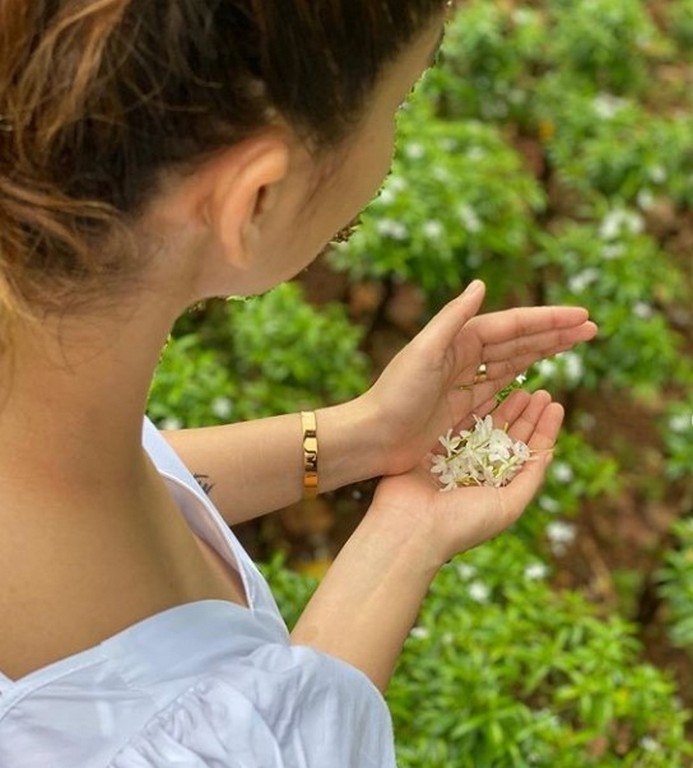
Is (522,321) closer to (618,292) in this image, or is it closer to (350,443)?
(350,443)

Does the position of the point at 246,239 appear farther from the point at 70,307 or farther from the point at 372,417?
the point at 372,417

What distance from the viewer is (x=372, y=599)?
1316 millimetres

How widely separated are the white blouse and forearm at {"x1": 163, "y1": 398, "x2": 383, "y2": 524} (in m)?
0.31

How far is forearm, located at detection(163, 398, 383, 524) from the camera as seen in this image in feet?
5.06

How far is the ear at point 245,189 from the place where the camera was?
943 mm

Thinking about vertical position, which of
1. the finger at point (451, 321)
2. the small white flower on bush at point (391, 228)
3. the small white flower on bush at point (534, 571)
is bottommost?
the small white flower on bush at point (534, 571)

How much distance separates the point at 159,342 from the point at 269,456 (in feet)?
1.62

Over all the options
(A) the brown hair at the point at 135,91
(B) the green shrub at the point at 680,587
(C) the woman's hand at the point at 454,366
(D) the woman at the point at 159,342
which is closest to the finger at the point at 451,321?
(C) the woman's hand at the point at 454,366

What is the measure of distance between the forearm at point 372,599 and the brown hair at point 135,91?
18.5 inches

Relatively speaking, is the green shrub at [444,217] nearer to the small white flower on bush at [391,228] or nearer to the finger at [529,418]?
the small white flower on bush at [391,228]

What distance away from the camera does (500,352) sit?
1.59m

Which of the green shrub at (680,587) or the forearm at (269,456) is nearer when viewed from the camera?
the forearm at (269,456)

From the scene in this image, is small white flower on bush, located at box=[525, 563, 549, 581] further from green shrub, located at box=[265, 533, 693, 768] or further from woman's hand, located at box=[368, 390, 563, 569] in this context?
woman's hand, located at box=[368, 390, 563, 569]

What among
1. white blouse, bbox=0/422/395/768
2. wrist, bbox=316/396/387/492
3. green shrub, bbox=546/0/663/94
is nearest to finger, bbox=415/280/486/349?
wrist, bbox=316/396/387/492
